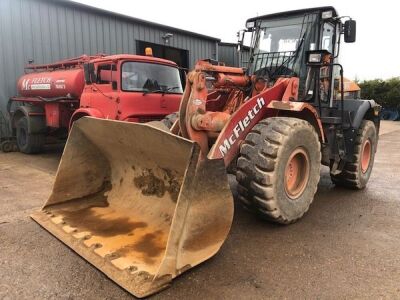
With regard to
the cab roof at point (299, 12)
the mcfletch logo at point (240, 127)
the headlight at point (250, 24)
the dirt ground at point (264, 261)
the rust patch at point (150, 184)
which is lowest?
the dirt ground at point (264, 261)

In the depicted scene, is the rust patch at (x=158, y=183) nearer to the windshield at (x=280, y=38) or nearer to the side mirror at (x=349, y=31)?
the windshield at (x=280, y=38)

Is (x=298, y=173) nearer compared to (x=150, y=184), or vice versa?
(x=150, y=184)

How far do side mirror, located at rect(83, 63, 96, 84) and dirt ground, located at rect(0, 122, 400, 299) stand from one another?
2.90 meters

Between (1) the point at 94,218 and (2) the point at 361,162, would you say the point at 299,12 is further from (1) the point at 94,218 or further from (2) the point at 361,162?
(1) the point at 94,218

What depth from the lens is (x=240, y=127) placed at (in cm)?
379

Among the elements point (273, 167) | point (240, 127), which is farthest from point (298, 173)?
point (240, 127)

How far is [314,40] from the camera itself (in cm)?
479

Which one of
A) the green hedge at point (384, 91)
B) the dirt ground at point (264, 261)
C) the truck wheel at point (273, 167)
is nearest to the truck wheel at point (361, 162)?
the dirt ground at point (264, 261)

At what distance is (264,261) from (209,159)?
3.50 feet

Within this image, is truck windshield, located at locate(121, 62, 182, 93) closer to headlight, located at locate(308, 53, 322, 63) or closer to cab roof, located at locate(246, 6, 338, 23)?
cab roof, located at locate(246, 6, 338, 23)

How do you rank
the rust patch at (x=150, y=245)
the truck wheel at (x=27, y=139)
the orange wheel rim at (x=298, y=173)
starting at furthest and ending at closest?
the truck wheel at (x=27, y=139), the orange wheel rim at (x=298, y=173), the rust patch at (x=150, y=245)

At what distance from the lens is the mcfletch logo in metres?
3.65

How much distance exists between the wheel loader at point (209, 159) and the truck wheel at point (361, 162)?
65 millimetres

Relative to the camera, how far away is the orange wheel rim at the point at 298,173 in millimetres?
4051
